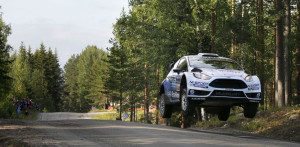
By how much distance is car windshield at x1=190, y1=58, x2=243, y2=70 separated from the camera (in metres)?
10.1

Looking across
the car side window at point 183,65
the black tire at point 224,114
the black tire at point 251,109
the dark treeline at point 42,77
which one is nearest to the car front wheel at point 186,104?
the car side window at point 183,65

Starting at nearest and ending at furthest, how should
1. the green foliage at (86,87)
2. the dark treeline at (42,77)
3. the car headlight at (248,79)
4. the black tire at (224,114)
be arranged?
1. the car headlight at (248,79)
2. the black tire at (224,114)
3. the dark treeline at (42,77)
4. the green foliage at (86,87)

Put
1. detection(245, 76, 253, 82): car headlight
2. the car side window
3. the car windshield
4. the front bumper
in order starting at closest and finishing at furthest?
the front bumper → detection(245, 76, 253, 82): car headlight → the car windshield → the car side window

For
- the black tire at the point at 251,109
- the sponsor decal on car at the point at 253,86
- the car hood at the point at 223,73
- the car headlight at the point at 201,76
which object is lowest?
the black tire at the point at 251,109

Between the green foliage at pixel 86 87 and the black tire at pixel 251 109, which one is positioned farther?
the green foliage at pixel 86 87

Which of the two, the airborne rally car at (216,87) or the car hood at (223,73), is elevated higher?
the car hood at (223,73)

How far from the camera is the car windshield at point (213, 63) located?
33.3 feet

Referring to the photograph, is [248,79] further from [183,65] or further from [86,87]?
[86,87]

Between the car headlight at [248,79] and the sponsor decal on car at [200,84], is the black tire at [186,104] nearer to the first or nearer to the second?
the sponsor decal on car at [200,84]

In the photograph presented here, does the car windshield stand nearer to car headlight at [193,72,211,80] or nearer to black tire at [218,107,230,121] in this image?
car headlight at [193,72,211,80]

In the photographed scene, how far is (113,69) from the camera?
52.7 metres

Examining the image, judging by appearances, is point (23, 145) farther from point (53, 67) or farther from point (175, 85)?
point (53, 67)

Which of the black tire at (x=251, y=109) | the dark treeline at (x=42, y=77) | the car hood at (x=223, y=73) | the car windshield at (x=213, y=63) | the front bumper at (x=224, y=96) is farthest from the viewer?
the dark treeline at (x=42, y=77)

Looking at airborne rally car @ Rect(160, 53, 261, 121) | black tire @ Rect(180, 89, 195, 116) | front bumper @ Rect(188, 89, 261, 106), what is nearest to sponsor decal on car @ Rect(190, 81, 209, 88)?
airborne rally car @ Rect(160, 53, 261, 121)
